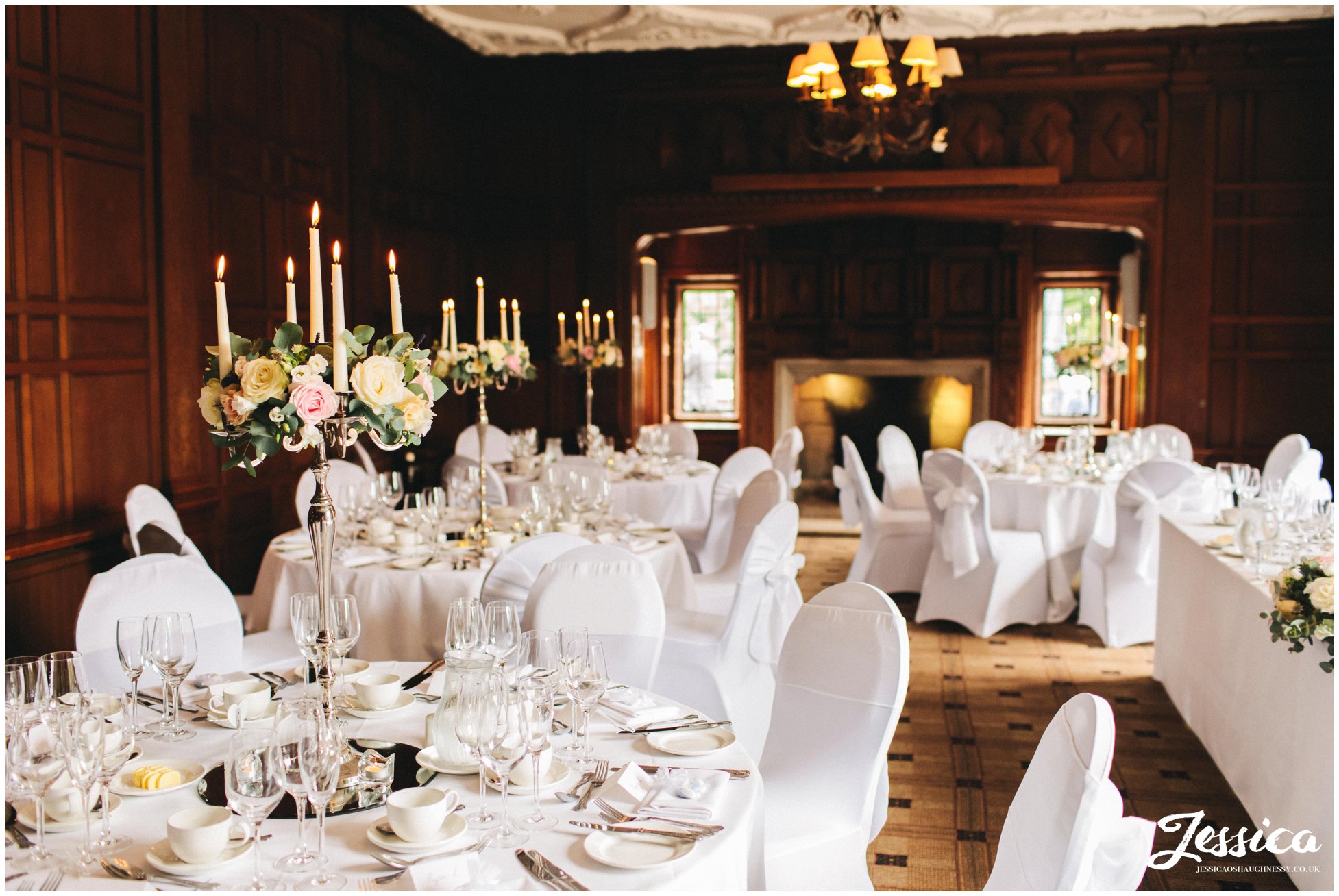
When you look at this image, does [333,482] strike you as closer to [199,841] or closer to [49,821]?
[49,821]

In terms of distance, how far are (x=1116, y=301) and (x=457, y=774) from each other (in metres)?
9.86

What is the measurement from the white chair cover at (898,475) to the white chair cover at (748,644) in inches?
135

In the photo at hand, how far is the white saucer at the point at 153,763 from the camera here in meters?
1.95

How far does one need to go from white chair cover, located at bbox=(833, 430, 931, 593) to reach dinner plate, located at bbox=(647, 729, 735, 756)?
4.86 metres

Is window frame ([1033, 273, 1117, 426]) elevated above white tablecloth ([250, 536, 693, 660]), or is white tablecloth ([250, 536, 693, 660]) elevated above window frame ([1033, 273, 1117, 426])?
window frame ([1033, 273, 1117, 426])

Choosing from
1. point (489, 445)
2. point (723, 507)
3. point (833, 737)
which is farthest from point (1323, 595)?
point (489, 445)

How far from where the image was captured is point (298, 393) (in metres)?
2.06

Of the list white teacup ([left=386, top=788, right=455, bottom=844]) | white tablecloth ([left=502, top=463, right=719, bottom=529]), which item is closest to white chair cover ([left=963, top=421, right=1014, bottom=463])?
white tablecloth ([left=502, top=463, right=719, bottom=529])

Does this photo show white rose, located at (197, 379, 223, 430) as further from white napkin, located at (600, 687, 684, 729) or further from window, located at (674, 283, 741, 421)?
window, located at (674, 283, 741, 421)

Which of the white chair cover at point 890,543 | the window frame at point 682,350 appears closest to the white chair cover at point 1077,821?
the white chair cover at point 890,543

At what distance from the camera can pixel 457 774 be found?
206 cm

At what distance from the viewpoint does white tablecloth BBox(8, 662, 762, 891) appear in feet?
5.53

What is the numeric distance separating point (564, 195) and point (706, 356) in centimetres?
279

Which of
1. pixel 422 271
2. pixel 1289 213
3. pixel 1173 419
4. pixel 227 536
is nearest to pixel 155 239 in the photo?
pixel 227 536
